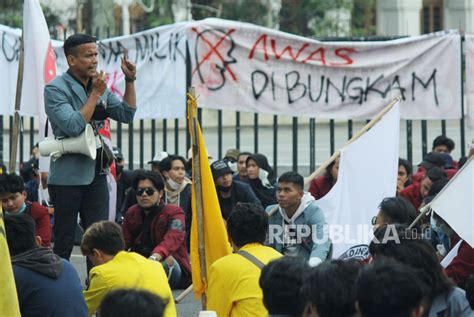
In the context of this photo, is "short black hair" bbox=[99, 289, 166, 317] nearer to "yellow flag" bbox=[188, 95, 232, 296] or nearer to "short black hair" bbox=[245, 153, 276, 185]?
"yellow flag" bbox=[188, 95, 232, 296]

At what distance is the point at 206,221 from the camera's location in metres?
8.49

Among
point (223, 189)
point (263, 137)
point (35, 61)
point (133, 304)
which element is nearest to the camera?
point (133, 304)

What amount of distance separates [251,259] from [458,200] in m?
1.80

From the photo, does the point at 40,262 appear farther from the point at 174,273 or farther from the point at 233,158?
the point at 233,158

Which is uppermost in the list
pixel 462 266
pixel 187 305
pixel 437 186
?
pixel 437 186

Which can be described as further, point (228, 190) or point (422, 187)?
point (228, 190)

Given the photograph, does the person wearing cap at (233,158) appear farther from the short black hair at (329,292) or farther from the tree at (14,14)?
the tree at (14,14)

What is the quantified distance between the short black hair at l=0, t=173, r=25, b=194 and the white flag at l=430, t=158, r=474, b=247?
3284 millimetres

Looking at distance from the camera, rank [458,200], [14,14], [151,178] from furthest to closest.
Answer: [14,14]
[151,178]
[458,200]

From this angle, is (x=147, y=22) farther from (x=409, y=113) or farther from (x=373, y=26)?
(x=409, y=113)

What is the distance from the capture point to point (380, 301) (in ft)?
15.7

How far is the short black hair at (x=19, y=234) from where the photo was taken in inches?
267

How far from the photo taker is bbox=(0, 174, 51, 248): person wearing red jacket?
387 inches

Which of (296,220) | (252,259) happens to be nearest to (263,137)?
(296,220)
